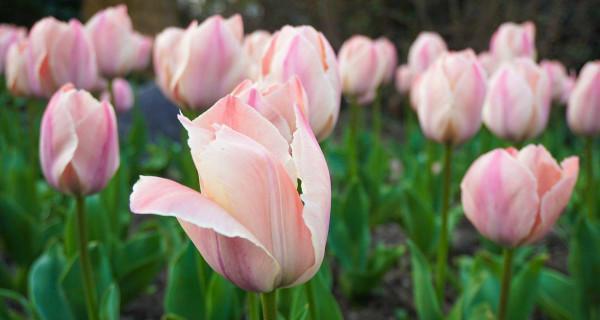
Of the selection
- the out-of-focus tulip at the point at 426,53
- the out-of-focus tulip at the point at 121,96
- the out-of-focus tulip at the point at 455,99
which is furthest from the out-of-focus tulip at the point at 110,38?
the out-of-focus tulip at the point at 121,96

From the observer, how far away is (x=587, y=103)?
1455 millimetres

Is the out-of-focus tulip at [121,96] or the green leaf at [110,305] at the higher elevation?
the green leaf at [110,305]

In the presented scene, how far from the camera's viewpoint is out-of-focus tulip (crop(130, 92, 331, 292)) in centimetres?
49

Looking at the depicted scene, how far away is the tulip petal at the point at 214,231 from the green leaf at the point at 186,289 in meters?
0.58

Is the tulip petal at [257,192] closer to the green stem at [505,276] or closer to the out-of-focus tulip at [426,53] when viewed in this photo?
the green stem at [505,276]

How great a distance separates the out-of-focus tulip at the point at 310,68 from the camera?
0.83 metres

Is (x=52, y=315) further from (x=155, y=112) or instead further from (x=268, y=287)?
(x=155, y=112)

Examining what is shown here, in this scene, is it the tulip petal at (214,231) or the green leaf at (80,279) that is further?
the green leaf at (80,279)

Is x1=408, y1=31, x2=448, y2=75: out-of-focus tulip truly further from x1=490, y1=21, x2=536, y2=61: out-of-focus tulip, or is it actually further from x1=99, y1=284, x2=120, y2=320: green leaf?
x1=99, y1=284, x2=120, y2=320: green leaf

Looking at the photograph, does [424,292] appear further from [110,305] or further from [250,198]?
[250,198]

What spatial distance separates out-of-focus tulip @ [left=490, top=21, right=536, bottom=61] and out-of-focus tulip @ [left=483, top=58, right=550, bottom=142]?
1.57ft

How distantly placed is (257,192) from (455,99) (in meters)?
0.74

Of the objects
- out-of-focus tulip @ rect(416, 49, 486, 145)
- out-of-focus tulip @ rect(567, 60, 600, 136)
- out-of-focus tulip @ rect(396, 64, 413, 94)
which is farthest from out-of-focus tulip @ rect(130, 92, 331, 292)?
out-of-focus tulip @ rect(396, 64, 413, 94)

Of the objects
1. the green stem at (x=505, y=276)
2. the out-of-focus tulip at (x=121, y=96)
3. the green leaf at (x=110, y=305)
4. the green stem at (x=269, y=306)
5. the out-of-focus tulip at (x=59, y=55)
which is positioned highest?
the out-of-focus tulip at (x=59, y=55)
